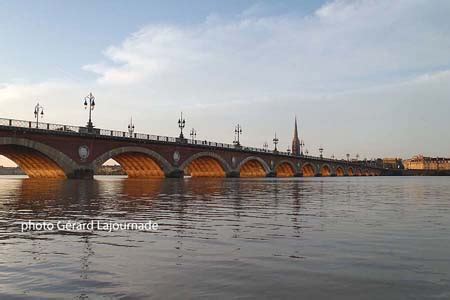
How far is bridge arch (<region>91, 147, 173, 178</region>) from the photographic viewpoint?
59.3 metres

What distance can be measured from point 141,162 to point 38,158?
19.5 metres

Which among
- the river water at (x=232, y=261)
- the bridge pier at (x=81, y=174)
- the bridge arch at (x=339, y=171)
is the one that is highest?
the bridge arch at (x=339, y=171)

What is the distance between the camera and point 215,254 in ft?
28.5

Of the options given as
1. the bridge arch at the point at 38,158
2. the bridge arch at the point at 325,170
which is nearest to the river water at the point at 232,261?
the bridge arch at the point at 38,158

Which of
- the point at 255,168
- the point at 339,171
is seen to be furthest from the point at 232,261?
the point at 339,171

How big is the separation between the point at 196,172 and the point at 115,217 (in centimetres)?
7754

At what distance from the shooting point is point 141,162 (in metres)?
68.5

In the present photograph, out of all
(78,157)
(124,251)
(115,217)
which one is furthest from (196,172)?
(124,251)

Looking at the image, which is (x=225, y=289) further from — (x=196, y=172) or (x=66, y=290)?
(x=196, y=172)

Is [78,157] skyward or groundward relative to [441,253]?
skyward

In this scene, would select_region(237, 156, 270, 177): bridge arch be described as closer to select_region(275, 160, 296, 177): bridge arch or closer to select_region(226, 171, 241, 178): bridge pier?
select_region(226, 171, 241, 178): bridge pier

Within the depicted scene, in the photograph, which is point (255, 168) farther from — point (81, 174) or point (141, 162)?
point (81, 174)

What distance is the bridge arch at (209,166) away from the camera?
263 feet

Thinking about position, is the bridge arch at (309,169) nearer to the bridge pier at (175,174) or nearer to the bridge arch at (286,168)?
the bridge arch at (286,168)
